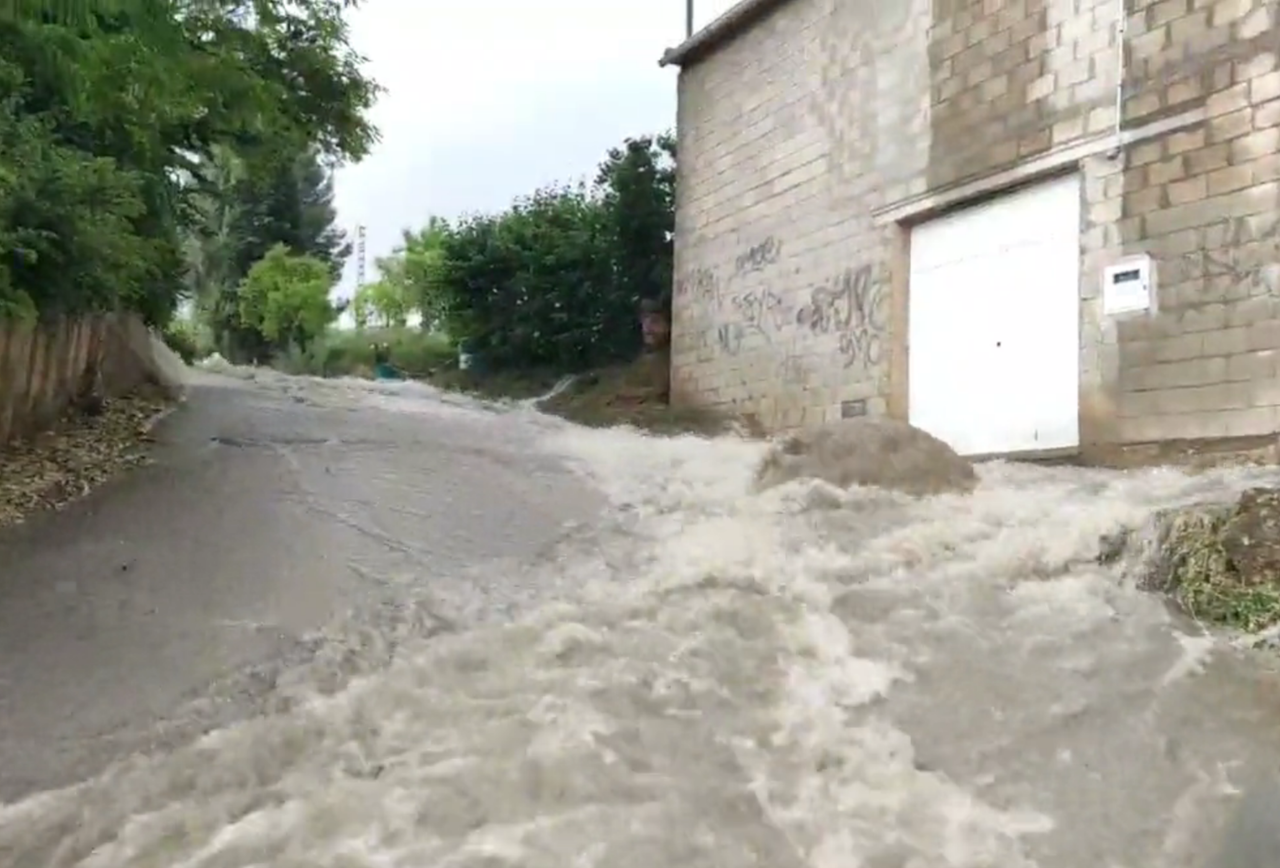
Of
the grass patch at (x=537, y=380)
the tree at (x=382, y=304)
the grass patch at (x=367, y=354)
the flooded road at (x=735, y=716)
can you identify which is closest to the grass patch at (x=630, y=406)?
the grass patch at (x=537, y=380)

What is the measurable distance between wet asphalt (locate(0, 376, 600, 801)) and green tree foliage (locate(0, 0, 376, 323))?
1181 mm

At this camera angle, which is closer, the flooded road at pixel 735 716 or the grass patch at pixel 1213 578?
the flooded road at pixel 735 716

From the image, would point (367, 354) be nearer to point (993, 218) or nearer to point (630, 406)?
point (630, 406)

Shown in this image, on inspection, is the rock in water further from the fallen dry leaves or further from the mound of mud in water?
the fallen dry leaves

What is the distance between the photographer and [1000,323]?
9.43m

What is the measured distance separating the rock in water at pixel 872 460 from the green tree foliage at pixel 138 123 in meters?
3.39

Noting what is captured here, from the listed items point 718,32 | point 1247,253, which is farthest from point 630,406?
point 1247,253

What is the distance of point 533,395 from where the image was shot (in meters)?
18.0

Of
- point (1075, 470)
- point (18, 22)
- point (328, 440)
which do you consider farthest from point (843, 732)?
point (328, 440)

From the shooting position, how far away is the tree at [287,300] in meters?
27.7

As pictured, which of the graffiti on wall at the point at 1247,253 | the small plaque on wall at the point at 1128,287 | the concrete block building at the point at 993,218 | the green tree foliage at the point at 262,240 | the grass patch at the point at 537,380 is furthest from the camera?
the green tree foliage at the point at 262,240

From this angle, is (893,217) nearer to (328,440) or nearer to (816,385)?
(816,385)

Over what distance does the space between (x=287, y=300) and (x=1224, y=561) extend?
25129mm

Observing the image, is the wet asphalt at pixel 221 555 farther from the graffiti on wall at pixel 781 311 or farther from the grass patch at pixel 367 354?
the grass patch at pixel 367 354
